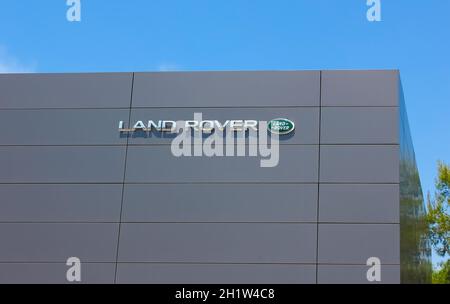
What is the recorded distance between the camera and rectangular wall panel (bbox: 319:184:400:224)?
56.0ft

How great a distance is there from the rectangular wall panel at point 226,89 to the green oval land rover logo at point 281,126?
1.49 ft

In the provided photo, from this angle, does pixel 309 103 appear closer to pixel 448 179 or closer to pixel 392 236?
pixel 392 236

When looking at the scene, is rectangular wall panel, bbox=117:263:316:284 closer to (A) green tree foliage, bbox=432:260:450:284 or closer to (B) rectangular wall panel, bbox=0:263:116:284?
(B) rectangular wall panel, bbox=0:263:116:284

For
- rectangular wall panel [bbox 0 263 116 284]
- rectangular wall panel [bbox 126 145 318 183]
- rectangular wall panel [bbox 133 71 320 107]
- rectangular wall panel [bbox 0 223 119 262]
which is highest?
rectangular wall panel [bbox 133 71 320 107]

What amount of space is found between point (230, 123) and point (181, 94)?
56.9 inches

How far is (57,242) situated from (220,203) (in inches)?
160

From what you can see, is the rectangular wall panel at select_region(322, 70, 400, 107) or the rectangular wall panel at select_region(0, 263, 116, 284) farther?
the rectangular wall panel at select_region(322, 70, 400, 107)

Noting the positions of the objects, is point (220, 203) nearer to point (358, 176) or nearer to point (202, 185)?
point (202, 185)

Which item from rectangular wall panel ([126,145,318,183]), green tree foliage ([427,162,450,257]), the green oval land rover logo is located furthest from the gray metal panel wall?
green tree foliage ([427,162,450,257])

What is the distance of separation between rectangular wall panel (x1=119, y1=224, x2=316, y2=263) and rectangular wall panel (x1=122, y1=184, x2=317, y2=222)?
0.63ft

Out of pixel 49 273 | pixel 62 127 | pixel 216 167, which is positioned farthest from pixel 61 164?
pixel 216 167

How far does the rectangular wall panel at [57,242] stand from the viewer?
58.3 feet

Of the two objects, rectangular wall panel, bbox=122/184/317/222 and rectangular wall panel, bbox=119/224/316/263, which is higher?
rectangular wall panel, bbox=122/184/317/222

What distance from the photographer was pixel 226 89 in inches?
718
